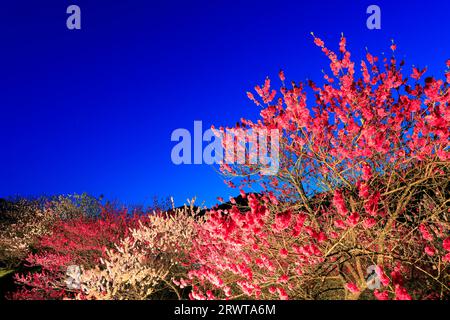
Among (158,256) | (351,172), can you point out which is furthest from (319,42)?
(158,256)

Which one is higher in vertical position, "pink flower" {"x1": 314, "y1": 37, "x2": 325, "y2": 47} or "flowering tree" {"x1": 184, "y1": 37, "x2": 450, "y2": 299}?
"pink flower" {"x1": 314, "y1": 37, "x2": 325, "y2": 47}

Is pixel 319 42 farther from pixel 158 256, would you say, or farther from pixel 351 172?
pixel 158 256

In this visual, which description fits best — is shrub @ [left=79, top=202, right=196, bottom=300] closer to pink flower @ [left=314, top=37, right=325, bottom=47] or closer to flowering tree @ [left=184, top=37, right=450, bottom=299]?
flowering tree @ [left=184, top=37, right=450, bottom=299]

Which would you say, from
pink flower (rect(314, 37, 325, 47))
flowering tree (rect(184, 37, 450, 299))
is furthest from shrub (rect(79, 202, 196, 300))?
pink flower (rect(314, 37, 325, 47))

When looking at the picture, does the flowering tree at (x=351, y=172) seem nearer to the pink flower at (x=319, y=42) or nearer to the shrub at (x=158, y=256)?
the pink flower at (x=319, y=42)

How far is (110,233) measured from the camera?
1079 centimetres

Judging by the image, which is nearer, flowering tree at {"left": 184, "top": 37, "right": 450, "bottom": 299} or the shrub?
flowering tree at {"left": 184, "top": 37, "right": 450, "bottom": 299}

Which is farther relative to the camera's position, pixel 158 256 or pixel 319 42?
pixel 158 256

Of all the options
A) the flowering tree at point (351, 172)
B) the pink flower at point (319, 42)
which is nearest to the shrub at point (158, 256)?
the flowering tree at point (351, 172)

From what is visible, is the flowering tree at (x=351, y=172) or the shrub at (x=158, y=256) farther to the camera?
Answer: the shrub at (x=158, y=256)

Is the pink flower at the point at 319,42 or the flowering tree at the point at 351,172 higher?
the pink flower at the point at 319,42

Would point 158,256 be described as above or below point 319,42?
below
